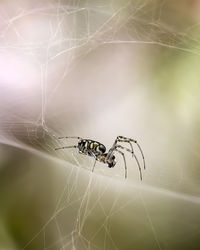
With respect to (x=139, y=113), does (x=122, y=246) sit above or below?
below

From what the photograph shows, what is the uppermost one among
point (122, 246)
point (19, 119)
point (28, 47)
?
point (28, 47)

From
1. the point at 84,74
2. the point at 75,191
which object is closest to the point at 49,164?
the point at 75,191

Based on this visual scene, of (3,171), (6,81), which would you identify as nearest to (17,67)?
(6,81)

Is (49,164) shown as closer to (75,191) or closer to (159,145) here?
(75,191)
